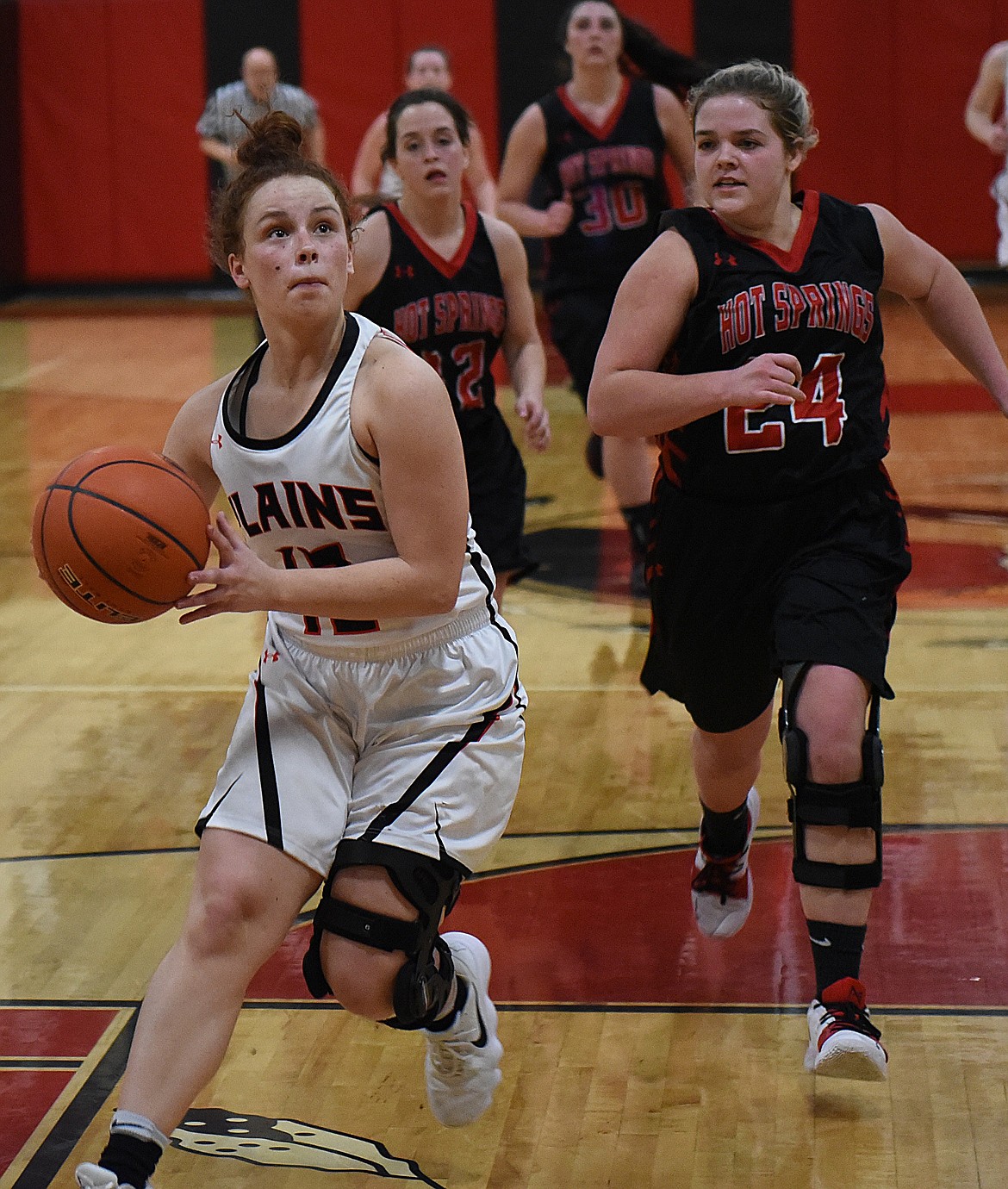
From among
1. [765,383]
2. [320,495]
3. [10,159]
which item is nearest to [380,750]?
[320,495]

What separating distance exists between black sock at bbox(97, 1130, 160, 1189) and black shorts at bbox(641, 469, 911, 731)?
1.39m

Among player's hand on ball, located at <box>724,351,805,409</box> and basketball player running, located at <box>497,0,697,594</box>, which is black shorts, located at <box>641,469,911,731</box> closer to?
player's hand on ball, located at <box>724,351,805,409</box>

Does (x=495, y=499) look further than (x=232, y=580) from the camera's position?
Yes

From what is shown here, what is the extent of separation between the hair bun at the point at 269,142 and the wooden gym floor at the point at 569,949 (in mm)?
1608

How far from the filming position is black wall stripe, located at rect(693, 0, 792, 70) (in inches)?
567

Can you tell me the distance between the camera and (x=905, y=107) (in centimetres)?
1441

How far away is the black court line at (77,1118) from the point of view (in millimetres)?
2926

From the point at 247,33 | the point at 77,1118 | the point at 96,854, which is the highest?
the point at 247,33

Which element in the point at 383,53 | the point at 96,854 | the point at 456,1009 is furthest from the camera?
the point at 383,53

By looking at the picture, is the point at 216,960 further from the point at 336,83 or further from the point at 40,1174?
the point at 336,83

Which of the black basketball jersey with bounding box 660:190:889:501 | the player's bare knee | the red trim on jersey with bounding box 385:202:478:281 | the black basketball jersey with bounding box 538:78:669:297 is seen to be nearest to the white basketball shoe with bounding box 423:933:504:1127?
the player's bare knee

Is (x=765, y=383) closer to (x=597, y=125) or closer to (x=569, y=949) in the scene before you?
(x=569, y=949)

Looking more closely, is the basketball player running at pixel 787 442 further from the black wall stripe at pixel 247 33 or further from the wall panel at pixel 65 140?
the wall panel at pixel 65 140

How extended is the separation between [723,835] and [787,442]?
0.91 metres
